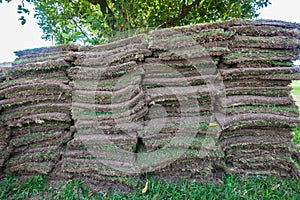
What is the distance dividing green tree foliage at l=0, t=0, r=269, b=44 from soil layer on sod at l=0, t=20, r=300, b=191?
1.72 metres

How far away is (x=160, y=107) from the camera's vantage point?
6.68 ft

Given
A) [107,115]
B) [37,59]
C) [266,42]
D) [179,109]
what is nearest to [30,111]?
[37,59]

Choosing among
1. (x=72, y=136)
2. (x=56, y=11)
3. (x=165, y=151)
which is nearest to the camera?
(x=165, y=151)

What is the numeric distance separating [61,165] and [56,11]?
4.71 meters

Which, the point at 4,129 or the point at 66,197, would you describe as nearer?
the point at 66,197

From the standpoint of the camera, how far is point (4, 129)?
6.57 ft

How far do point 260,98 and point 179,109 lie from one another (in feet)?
3.00

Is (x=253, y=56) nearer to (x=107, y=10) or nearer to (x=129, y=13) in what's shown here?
(x=129, y=13)

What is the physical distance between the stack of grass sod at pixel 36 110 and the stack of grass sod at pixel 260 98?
6.11 feet

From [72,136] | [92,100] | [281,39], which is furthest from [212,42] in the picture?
[72,136]

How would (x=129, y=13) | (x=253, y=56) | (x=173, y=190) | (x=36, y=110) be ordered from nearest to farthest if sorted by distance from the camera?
(x=173, y=190) < (x=253, y=56) < (x=36, y=110) < (x=129, y=13)

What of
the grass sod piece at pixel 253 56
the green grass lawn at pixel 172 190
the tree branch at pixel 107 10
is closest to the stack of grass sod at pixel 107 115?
the green grass lawn at pixel 172 190

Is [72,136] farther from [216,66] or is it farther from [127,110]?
[216,66]

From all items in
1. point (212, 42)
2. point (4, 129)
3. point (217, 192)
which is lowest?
point (217, 192)
